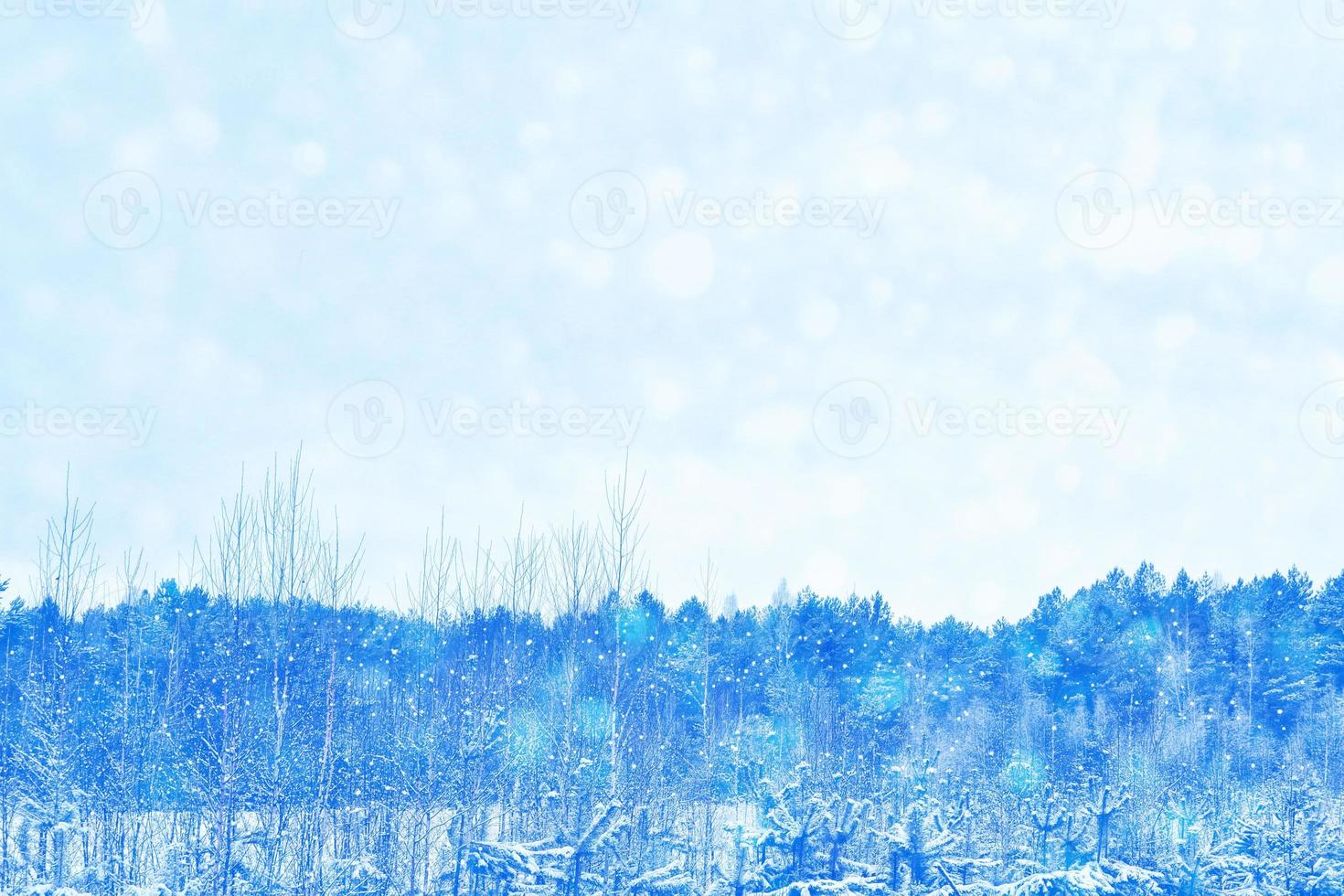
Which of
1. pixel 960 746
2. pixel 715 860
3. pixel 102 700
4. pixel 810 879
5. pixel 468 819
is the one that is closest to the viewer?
pixel 810 879

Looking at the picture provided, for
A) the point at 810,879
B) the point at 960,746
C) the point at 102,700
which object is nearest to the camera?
the point at 810,879

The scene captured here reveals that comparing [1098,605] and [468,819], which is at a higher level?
[1098,605]

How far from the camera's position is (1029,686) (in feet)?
150

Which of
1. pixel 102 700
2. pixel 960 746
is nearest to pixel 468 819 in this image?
pixel 102 700

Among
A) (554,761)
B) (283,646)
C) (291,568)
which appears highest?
(291,568)

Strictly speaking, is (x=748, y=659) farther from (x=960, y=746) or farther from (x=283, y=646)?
(x=283, y=646)

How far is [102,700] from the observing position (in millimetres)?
27594

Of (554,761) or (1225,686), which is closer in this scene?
(554,761)

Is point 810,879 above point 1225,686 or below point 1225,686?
below

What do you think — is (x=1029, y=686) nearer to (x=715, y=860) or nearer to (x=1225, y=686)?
(x=1225, y=686)

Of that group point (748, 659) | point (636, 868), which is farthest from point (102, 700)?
point (748, 659)

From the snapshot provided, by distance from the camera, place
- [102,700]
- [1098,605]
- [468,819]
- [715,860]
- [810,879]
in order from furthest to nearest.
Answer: [1098,605] → [102,700] → [715,860] → [468,819] → [810,879]

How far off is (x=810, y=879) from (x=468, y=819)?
6247 millimetres

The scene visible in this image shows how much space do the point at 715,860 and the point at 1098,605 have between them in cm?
3032
